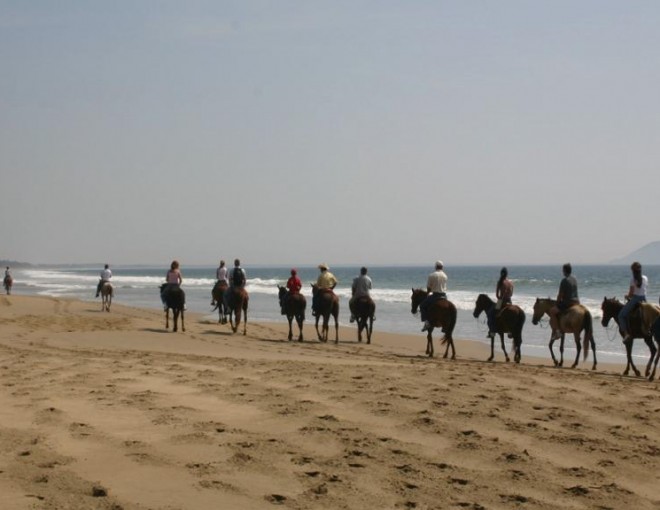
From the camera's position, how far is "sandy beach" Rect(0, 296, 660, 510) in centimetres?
609

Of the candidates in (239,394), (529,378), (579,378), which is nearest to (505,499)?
(239,394)

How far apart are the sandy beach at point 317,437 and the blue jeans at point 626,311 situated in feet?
7.92

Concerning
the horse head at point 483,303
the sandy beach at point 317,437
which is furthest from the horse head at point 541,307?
the sandy beach at point 317,437

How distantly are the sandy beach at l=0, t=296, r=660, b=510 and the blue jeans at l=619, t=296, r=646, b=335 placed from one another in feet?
7.92

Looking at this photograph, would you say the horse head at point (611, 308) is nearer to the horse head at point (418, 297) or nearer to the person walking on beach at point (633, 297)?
the person walking on beach at point (633, 297)

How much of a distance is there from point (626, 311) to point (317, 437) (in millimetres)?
9935

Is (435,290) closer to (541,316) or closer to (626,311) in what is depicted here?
(541,316)

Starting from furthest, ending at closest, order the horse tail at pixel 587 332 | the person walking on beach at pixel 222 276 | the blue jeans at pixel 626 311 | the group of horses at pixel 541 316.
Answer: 1. the person walking on beach at pixel 222 276
2. the group of horses at pixel 541 316
3. the horse tail at pixel 587 332
4. the blue jeans at pixel 626 311

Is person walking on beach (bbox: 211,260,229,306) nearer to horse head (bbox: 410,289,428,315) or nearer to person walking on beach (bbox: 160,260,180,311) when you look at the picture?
person walking on beach (bbox: 160,260,180,311)

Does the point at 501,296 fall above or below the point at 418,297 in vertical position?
above

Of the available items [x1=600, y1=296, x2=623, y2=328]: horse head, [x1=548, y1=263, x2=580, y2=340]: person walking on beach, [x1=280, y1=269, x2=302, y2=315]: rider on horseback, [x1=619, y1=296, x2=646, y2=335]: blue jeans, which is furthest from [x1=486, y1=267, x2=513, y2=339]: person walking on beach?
[x1=280, y1=269, x2=302, y2=315]: rider on horseback

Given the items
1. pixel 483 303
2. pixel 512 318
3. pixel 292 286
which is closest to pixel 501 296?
pixel 512 318

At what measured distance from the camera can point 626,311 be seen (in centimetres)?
1584

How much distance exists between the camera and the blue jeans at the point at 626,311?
15727mm
